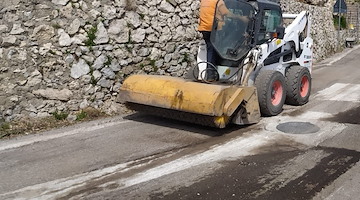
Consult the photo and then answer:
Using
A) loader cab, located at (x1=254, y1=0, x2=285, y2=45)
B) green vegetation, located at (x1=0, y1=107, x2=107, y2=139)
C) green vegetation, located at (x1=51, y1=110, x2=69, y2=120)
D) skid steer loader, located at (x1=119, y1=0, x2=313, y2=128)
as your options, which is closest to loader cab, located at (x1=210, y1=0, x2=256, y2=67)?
skid steer loader, located at (x1=119, y1=0, x2=313, y2=128)

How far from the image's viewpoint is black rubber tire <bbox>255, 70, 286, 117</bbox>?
25.1 feet

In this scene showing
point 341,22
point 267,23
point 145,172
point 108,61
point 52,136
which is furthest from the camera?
A: point 341,22

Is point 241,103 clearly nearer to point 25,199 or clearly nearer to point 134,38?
point 134,38

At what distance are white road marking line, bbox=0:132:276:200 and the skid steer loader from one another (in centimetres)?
55

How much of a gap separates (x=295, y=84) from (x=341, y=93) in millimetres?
2224

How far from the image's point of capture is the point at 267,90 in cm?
765

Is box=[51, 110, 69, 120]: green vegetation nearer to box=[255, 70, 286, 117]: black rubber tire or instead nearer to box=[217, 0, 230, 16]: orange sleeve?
box=[217, 0, 230, 16]: orange sleeve

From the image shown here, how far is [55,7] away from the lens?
7.81m

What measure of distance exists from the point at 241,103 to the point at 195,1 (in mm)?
4390

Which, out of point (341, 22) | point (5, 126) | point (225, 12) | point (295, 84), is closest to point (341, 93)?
point (295, 84)

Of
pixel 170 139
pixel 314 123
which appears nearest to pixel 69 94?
pixel 170 139

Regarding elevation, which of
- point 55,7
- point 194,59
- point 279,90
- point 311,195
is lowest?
point 311,195

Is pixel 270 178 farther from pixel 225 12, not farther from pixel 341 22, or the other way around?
pixel 341 22

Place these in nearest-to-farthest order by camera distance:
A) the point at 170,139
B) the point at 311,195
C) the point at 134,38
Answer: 1. the point at 311,195
2. the point at 170,139
3. the point at 134,38
